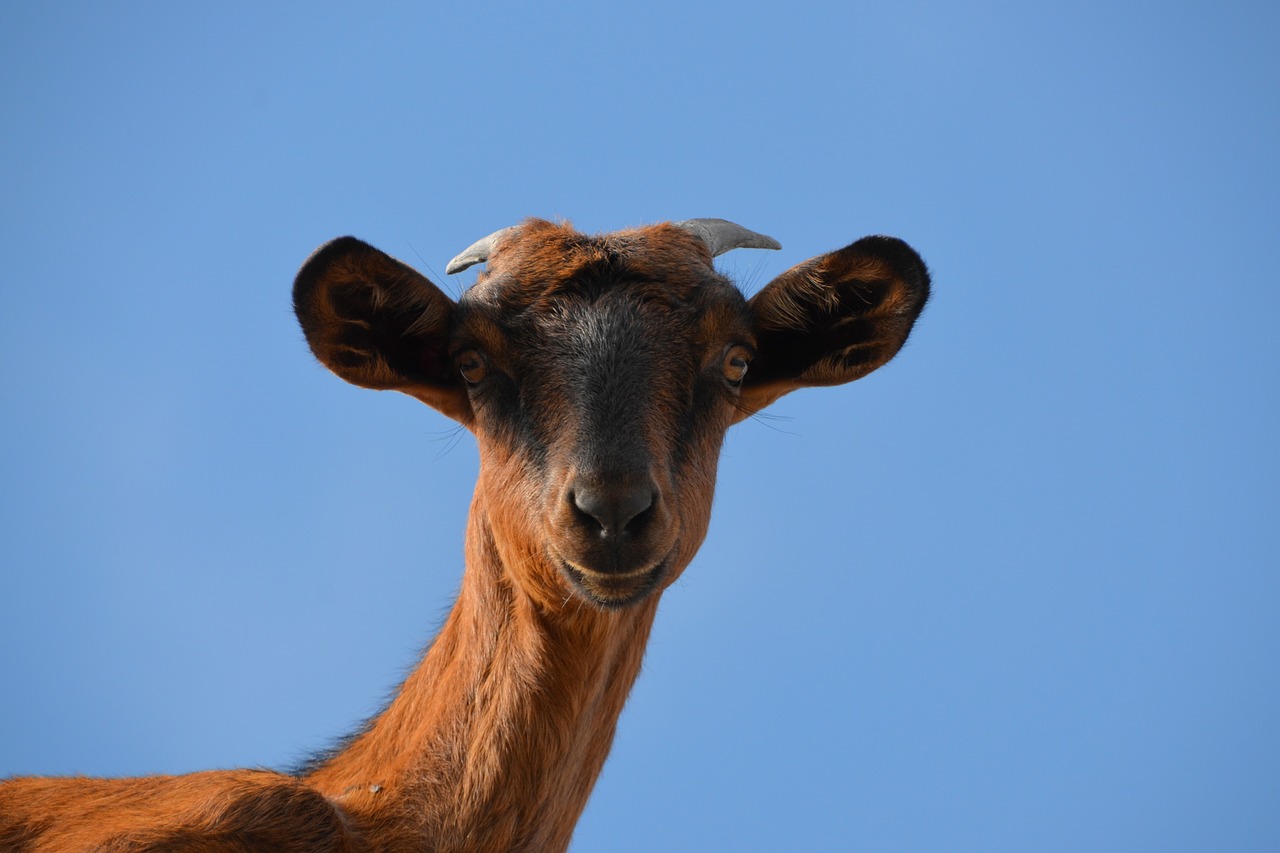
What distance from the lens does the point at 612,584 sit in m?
6.88

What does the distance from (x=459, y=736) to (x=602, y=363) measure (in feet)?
7.18

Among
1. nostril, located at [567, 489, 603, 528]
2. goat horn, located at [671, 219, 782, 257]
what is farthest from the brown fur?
goat horn, located at [671, 219, 782, 257]

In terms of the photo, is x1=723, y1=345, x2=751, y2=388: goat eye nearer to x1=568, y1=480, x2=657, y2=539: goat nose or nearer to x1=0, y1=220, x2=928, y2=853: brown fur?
x1=0, y1=220, x2=928, y2=853: brown fur

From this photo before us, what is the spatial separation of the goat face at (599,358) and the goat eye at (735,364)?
15 mm

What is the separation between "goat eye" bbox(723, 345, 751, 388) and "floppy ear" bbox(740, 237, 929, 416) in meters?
0.34

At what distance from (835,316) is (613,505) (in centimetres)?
255

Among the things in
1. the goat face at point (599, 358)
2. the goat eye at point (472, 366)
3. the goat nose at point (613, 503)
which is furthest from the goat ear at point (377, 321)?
the goat nose at point (613, 503)

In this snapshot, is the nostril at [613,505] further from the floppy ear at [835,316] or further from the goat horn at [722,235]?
the goat horn at [722,235]

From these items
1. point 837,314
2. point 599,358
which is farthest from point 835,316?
point 599,358

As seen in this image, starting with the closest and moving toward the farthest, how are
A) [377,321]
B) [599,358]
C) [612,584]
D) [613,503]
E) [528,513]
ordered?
[613,503] < [612,584] < [528,513] < [599,358] < [377,321]

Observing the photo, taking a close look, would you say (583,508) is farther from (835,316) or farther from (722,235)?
(722,235)

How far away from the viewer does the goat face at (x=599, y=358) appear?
22.5ft

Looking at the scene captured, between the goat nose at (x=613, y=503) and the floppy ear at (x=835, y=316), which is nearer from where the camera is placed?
the goat nose at (x=613, y=503)

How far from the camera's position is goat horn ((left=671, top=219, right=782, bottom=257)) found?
899cm
